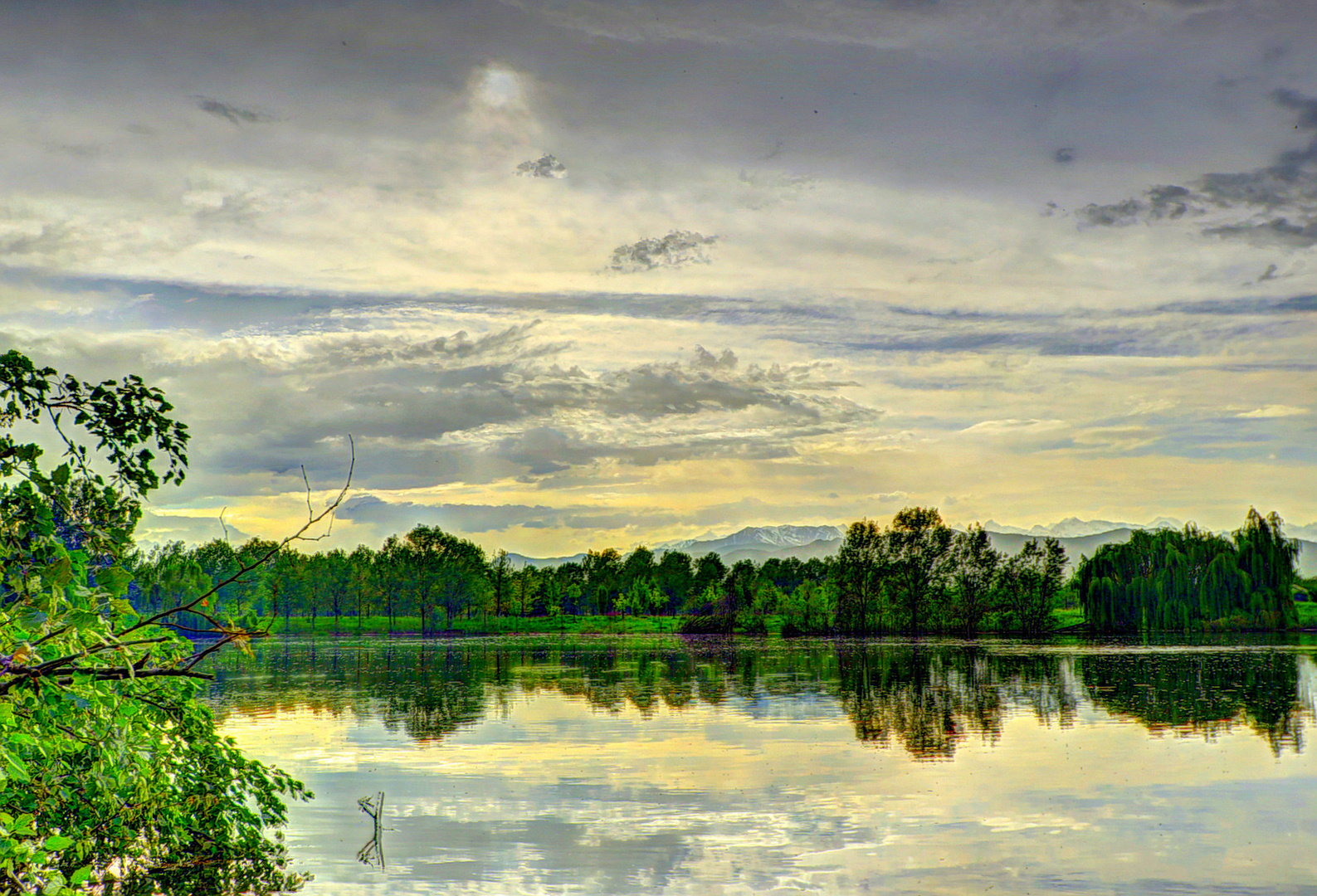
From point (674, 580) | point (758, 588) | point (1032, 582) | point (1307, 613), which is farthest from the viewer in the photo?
point (674, 580)

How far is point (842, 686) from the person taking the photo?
42.3 metres

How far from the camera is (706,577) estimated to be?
14650 centimetres

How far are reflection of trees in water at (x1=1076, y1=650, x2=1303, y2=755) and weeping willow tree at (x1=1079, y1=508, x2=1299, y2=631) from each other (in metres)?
25.7

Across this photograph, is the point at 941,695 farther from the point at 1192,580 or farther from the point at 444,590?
the point at 444,590

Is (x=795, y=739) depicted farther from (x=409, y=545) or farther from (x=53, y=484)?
(x=409, y=545)

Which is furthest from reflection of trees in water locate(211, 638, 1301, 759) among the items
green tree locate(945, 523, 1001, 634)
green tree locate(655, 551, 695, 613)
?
green tree locate(655, 551, 695, 613)

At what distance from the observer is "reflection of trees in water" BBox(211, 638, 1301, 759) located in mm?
30719

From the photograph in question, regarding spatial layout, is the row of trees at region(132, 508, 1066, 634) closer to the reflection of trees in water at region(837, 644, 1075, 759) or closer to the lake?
the reflection of trees in water at region(837, 644, 1075, 759)

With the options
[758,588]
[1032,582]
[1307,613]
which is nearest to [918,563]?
[1032,582]

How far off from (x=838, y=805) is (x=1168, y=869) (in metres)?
5.87

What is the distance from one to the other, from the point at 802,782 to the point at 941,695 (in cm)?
1919

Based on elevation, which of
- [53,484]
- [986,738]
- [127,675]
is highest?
[53,484]

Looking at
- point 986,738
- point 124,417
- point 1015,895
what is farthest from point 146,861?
point 986,738

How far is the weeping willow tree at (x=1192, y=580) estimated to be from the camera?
80.8 m
